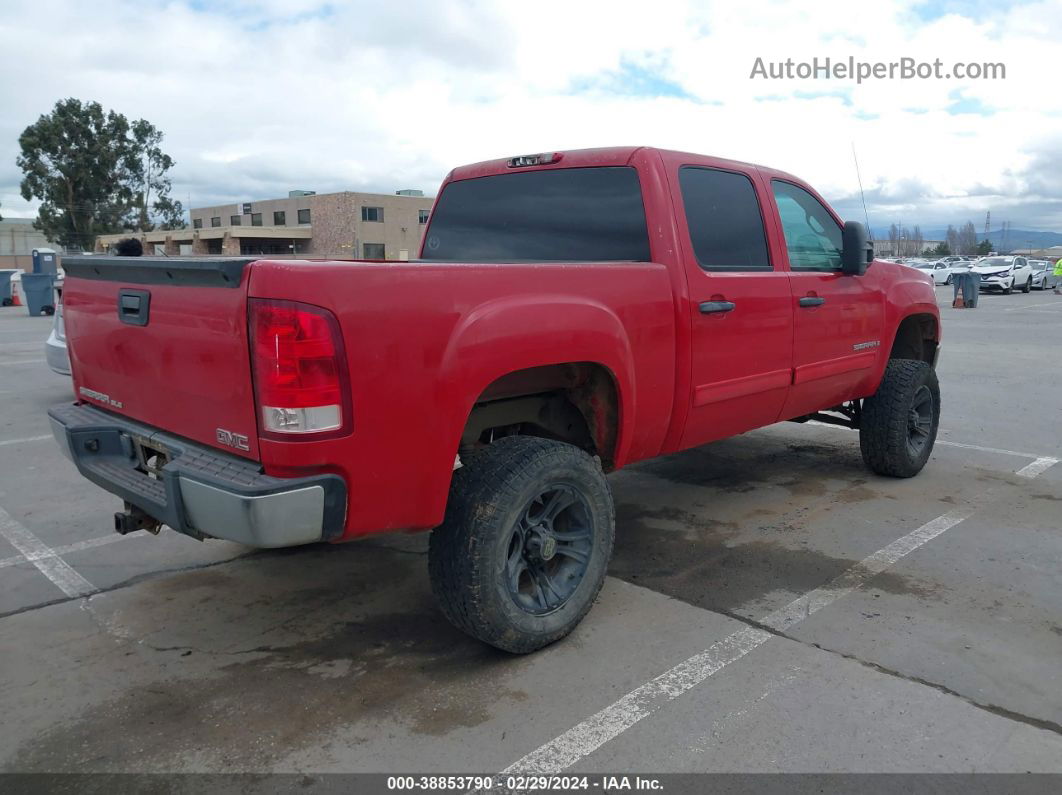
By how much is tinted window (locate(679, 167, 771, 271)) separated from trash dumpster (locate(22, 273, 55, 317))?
2164cm

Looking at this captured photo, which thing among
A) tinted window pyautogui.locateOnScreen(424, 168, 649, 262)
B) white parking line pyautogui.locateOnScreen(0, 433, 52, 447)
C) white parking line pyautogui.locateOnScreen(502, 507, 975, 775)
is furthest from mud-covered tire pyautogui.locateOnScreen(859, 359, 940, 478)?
white parking line pyautogui.locateOnScreen(0, 433, 52, 447)

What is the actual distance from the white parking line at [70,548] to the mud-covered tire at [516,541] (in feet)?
8.01

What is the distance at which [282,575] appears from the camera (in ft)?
14.0

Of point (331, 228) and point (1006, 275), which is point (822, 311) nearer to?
point (1006, 275)

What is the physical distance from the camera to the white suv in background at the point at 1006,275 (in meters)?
33.4

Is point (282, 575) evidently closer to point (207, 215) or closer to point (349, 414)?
point (349, 414)

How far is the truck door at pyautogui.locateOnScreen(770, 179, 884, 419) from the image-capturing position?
4723 mm

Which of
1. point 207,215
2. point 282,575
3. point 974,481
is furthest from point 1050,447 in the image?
point 207,215

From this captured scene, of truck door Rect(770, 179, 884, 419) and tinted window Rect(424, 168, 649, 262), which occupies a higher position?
tinted window Rect(424, 168, 649, 262)

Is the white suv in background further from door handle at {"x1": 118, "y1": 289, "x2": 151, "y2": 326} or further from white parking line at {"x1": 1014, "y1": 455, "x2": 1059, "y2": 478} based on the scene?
door handle at {"x1": 118, "y1": 289, "x2": 151, "y2": 326}

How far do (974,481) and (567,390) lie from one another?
364 centimetres

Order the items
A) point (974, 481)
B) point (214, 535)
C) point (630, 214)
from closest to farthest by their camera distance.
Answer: point (214, 535) < point (630, 214) < point (974, 481)

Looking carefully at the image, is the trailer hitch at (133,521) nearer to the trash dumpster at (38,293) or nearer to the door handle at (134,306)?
the door handle at (134,306)

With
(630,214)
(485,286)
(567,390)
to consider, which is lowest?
(567,390)
